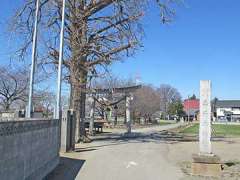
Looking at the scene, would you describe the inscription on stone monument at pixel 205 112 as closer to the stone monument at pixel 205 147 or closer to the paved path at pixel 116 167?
the stone monument at pixel 205 147

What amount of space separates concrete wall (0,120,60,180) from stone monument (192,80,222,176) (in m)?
4.78

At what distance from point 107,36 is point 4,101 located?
102ft

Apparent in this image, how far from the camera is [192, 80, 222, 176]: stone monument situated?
14.3 m

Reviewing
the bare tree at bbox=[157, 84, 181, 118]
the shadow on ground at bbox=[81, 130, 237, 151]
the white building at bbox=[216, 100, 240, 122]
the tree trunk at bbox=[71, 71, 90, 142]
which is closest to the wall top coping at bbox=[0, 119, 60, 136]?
the tree trunk at bbox=[71, 71, 90, 142]


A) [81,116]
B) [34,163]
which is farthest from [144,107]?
[34,163]

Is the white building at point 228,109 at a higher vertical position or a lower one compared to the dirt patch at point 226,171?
higher

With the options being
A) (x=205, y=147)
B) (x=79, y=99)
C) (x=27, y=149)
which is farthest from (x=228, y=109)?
(x=27, y=149)

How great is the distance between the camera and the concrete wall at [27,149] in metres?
7.65

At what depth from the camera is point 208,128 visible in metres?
15.5

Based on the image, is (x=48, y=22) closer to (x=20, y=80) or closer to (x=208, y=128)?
(x=208, y=128)

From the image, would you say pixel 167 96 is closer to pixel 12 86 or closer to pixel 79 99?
pixel 12 86

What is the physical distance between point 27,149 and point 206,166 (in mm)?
6854

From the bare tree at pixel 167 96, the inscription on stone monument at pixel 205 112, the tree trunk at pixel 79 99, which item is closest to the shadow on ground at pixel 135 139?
the tree trunk at pixel 79 99

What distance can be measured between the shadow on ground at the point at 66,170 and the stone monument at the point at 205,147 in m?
3.96
